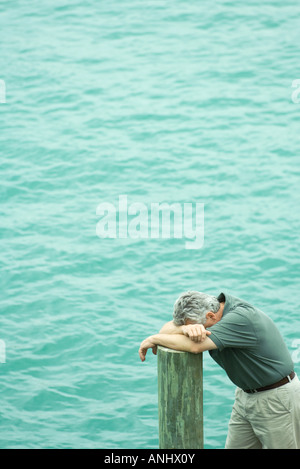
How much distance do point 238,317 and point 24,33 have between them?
1546 cm

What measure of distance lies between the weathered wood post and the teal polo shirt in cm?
19

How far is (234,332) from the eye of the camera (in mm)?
4605

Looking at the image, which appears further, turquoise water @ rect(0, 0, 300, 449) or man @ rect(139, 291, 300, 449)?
turquoise water @ rect(0, 0, 300, 449)

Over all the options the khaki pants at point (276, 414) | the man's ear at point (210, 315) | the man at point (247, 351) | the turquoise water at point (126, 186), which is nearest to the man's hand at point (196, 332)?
the man at point (247, 351)

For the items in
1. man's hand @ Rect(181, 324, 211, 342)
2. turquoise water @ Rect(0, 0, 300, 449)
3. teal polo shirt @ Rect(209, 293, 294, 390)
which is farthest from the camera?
turquoise water @ Rect(0, 0, 300, 449)

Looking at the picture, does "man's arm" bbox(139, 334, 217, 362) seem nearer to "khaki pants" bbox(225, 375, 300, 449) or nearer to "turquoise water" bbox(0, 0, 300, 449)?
"khaki pants" bbox(225, 375, 300, 449)

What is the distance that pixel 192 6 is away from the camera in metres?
19.8

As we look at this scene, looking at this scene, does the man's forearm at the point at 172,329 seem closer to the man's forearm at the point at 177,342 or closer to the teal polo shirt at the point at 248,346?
the man's forearm at the point at 177,342

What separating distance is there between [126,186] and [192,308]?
10.3 m

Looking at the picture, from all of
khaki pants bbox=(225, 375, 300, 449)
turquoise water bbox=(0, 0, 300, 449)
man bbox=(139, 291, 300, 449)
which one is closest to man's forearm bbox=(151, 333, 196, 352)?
man bbox=(139, 291, 300, 449)

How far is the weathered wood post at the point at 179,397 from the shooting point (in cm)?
465

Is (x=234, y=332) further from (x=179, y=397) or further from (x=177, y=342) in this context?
(x=179, y=397)

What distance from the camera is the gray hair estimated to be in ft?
15.2

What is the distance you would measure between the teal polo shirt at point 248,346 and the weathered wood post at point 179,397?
190 mm
